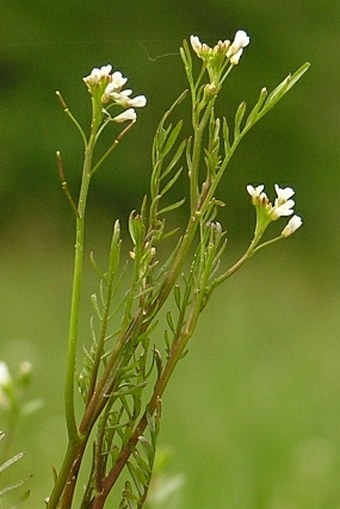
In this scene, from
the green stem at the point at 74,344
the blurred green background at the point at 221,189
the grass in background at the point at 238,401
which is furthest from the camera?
the blurred green background at the point at 221,189

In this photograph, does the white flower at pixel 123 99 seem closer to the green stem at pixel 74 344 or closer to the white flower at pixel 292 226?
the green stem at pixel 74 344

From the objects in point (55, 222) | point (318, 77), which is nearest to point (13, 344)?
point (55, 222)

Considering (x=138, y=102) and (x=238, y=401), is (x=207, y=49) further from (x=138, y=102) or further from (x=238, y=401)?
(x=238, y=401)

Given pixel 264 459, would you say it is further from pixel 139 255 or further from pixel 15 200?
pixel 15 200

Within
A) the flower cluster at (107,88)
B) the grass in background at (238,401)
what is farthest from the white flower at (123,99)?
the grass in background at (238,401)

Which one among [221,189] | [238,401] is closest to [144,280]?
[238,401]

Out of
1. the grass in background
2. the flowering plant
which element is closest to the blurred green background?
the grass in background
